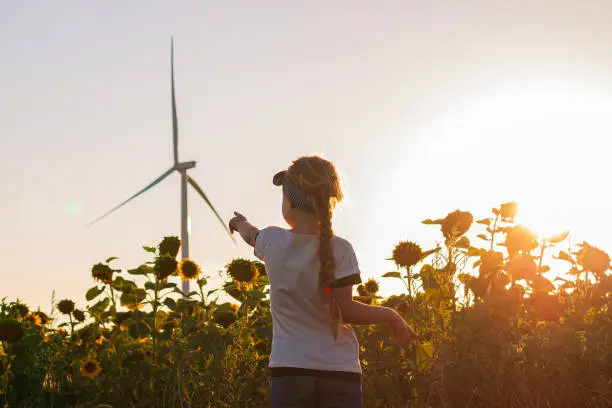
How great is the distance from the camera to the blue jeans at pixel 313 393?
432cm

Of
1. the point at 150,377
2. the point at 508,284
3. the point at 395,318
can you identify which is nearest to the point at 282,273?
the point at 395,318

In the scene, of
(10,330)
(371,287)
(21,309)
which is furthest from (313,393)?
(21,309)

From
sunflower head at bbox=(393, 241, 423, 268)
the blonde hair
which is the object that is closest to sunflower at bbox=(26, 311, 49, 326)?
sunflower head at bbox=(393, 241, 423, 268)

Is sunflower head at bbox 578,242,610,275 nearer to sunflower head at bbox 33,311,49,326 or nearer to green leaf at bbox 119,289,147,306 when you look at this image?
green leaf at bbox 119,289,147,306

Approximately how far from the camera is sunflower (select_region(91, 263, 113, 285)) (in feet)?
26.4

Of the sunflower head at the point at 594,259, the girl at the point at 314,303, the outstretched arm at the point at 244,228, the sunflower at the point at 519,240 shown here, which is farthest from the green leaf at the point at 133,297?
the sunflower head at the point at 594,259

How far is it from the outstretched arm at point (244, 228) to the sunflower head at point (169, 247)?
267cm

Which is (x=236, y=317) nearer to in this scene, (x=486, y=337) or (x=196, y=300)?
(x=196, y=300)

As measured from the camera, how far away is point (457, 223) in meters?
6.10

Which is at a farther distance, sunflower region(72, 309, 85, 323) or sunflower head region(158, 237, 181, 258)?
sunflower region(72, 309, 85, 323)

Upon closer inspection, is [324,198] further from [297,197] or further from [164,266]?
[164,266]

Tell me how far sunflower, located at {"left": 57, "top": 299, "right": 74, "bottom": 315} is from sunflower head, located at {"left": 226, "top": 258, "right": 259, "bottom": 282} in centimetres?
230

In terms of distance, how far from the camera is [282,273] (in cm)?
443

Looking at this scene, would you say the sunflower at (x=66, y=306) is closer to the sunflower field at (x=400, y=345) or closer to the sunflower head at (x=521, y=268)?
the sunflower field at (x=400, y=345)
